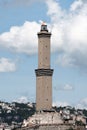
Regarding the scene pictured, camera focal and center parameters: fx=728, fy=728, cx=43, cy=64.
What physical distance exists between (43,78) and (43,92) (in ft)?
10.6

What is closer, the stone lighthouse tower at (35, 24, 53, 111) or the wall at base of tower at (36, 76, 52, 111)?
the stone lighthouse tower at (35, 24, 53, 111)

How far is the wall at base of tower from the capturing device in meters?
166

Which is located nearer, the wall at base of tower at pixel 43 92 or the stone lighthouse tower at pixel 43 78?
the stone lighthouse tower at pixel 43 78

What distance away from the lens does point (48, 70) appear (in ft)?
544

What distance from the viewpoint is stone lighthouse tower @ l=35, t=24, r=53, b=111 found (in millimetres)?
166125

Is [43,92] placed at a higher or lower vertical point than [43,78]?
lower

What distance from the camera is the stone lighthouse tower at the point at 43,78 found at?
16612cm

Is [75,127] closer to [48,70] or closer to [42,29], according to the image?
[48,70]

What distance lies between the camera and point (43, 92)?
166375mm

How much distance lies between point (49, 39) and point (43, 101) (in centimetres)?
1438

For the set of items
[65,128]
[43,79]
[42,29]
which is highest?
[42,29]

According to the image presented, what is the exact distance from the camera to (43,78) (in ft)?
545

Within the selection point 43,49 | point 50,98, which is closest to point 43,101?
point 50,98

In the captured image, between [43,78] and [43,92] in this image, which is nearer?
[43,78]
